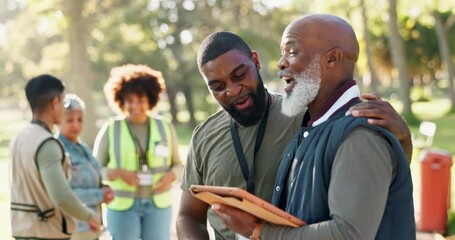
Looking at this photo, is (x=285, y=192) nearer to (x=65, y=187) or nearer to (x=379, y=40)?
(x=65, y=187)

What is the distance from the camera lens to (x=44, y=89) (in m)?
5.27

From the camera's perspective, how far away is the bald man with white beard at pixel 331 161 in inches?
101

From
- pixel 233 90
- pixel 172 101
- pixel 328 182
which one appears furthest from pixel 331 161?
pixel 172 101

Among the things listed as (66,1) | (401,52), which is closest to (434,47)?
(401,52)

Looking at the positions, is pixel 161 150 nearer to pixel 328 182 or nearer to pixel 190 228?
pixel 190 228

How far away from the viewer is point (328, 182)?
8.84 ft

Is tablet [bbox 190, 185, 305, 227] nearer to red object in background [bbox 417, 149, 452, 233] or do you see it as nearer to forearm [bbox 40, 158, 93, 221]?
forearm [bbox 40, 158, 93, 221]

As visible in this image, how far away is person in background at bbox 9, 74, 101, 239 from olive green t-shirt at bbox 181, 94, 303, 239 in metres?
1.50

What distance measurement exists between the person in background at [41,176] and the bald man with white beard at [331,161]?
2371mm

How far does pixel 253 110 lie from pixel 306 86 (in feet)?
2.31

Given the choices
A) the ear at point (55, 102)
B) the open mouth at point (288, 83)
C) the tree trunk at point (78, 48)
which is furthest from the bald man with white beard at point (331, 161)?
the tree trunk at point (78, 48)

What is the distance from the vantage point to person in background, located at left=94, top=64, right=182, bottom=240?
6391 mm

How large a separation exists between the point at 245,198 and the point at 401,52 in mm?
29476

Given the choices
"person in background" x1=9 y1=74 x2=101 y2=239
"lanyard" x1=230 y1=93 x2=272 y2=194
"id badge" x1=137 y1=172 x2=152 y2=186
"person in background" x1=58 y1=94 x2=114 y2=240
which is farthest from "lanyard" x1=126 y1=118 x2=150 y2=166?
"lanyard" x1=230 y1=93 x2=272 y2=194
